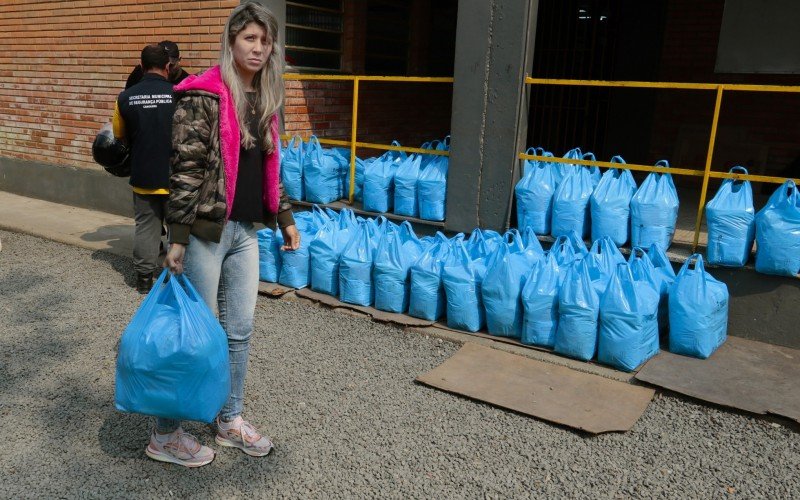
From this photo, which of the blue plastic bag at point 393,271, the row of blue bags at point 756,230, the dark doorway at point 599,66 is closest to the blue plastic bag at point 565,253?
the row of blue bags at point 756,230

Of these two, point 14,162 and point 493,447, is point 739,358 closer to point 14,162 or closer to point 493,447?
point 493,447

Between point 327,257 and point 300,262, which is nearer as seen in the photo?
point 327,257

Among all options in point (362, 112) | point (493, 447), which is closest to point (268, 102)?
point (493, 447)

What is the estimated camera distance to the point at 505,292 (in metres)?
4.39

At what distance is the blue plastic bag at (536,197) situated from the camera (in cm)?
504

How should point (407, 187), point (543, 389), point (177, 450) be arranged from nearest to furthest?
1. point (177, 450)
2. point (543, 389)
3. point (407, 187)

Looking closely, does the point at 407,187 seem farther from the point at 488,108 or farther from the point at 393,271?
the point at 393,271

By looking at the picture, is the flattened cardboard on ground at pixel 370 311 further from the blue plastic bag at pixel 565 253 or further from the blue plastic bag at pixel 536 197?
the blue plastic bag at pixel 536 197

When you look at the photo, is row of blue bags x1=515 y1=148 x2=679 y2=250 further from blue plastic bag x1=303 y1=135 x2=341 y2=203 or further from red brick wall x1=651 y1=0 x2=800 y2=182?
red brick wall x1=651 y1=0 x2=800 y2=182

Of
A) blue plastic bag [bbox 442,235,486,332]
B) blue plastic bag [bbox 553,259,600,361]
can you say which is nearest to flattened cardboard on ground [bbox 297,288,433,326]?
blue plastic bag [bbox 442,235,486,332]

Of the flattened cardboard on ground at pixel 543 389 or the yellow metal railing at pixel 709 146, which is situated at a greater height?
the yellow metal railing at pixel 709 146

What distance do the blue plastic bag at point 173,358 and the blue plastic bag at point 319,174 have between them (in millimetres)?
3420

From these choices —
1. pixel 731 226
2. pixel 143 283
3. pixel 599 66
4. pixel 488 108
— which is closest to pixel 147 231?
pixel 143 283

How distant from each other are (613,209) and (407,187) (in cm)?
173
